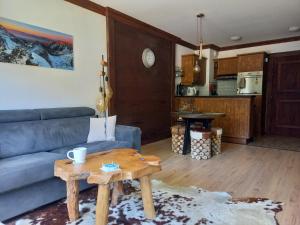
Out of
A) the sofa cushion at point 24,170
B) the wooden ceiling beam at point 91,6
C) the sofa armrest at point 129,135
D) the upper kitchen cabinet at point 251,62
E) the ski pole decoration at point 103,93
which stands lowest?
the sofa cushion at point 24,170

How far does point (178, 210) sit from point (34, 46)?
249 cm

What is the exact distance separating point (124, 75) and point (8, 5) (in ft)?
6.45

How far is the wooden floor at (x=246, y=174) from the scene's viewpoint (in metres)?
2.32

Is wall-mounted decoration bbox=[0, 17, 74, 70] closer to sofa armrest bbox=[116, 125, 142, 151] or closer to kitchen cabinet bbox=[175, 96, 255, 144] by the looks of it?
sofa armrest bbox=[116, 125, 142, 151]

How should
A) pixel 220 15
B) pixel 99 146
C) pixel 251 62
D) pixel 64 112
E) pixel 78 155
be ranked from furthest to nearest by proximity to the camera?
1. pixel 251 62
2. pixel 220 15
3. pixel 64 112
4. pixel 99 146
5. pixel 78 155

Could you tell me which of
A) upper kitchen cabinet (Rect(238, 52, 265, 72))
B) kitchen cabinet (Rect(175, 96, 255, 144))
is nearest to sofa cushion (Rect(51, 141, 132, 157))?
kitchen cabinet (Rect(175, 96, 255, 144))

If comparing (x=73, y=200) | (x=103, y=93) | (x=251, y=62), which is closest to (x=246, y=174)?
(x=73, y=200)

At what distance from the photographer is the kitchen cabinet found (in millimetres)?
4699

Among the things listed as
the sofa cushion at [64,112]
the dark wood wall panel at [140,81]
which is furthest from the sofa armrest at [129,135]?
the dark wood wall panel at [140,81]

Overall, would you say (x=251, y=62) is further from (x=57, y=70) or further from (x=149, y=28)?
(x=57, y=70)

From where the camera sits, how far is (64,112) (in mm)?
2926

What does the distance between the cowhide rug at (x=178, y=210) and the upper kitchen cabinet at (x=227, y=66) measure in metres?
4.45

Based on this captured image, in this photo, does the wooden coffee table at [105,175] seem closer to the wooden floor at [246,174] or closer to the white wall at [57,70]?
the wooden floor at [246,174]

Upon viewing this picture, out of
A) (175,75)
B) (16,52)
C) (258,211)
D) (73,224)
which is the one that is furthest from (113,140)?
(175,75)
